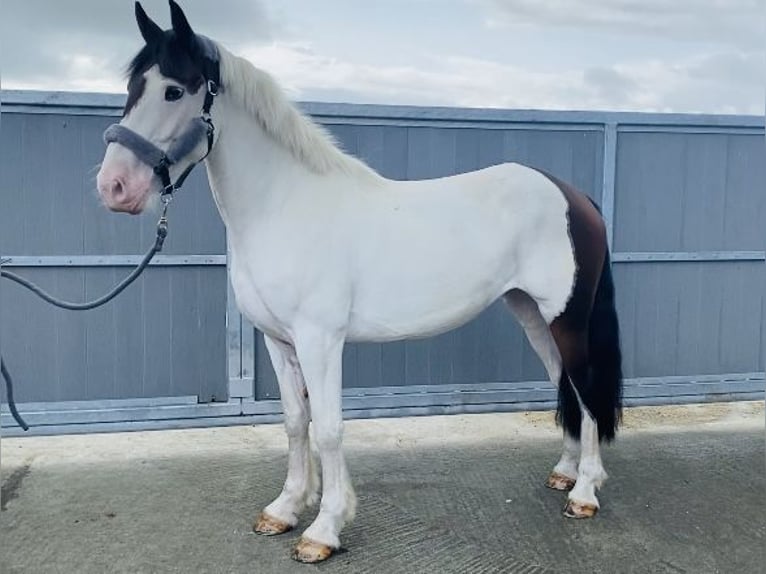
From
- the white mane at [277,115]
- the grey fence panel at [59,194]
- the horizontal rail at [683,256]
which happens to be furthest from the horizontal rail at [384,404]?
the white mane at [277,115]

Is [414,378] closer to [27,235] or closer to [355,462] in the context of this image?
[355,462]

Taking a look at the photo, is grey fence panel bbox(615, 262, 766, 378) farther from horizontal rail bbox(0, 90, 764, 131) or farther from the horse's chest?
the horse's chest

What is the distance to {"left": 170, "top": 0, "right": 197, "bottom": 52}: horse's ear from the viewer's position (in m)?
2.17

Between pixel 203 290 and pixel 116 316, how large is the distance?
1.39 ft

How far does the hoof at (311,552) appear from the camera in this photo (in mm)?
2494

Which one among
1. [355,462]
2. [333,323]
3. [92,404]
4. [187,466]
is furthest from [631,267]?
[92,404]

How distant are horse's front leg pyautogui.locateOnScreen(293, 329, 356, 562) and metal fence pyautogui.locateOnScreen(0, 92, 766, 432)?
1.17 metres

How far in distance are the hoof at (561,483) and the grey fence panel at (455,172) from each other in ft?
2.78

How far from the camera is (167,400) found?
3.65m

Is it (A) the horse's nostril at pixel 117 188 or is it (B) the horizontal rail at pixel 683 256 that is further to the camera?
(B) the horizontal rail at pixel 683 256

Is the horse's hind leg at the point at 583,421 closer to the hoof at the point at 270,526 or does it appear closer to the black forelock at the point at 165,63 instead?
the hoof at the point at 270,526

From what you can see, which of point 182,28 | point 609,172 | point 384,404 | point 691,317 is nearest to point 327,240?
point 182,28

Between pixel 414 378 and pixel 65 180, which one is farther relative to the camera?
pixel 414 378

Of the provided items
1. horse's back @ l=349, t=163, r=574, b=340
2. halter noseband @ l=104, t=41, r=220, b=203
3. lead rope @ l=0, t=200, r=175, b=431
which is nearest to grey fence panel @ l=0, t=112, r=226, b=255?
lead rope @ l=0, t=200, r=175, b=431
